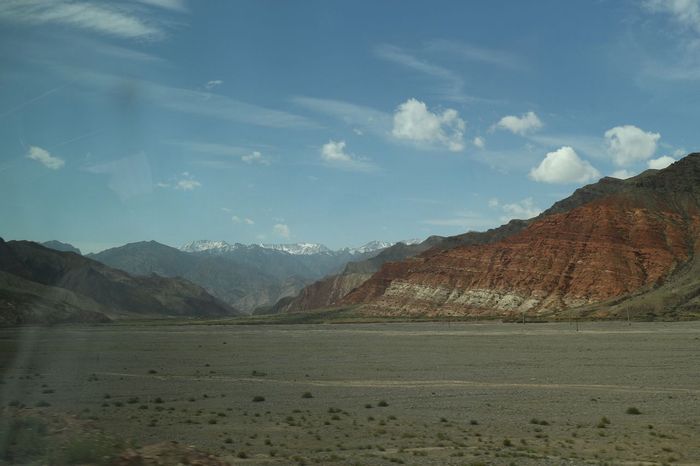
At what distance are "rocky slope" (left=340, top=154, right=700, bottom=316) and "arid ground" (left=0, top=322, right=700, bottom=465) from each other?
208 feet

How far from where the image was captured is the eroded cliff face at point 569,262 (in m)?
107

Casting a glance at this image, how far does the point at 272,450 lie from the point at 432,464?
13.2 feet

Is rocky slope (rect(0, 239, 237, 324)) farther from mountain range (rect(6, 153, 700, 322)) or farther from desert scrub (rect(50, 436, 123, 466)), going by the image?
desert scrub (rect(50, 436, 123, 466))

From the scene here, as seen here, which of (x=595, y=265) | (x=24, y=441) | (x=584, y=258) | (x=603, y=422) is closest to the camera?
(x=24, y=441)

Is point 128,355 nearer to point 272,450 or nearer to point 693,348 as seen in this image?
point 272,450

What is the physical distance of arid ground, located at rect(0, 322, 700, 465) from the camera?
1581 centimetres

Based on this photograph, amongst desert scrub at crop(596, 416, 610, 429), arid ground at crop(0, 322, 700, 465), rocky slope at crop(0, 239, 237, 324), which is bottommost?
arid ground at crop(0, 322, 700, 465)

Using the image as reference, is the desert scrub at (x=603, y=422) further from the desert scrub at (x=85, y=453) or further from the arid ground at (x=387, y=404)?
the desert scrub at (x=85, y=453)

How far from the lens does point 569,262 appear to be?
114500 mm

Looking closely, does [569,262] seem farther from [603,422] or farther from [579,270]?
[603,422]

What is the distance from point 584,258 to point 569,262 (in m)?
2.70

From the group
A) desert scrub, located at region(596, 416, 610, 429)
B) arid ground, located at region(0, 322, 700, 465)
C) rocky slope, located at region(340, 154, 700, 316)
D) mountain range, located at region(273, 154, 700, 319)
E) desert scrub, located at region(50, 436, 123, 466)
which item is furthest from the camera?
rocky slope, located at region(340, 154, 700, 316)

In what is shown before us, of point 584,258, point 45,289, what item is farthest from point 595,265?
point 45,289

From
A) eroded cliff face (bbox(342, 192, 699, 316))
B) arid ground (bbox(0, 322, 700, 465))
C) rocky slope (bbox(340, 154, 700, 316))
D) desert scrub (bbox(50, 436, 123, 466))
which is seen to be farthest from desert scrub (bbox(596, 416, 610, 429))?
eroded cliff face (bbox(342, 192, 699, 316))
